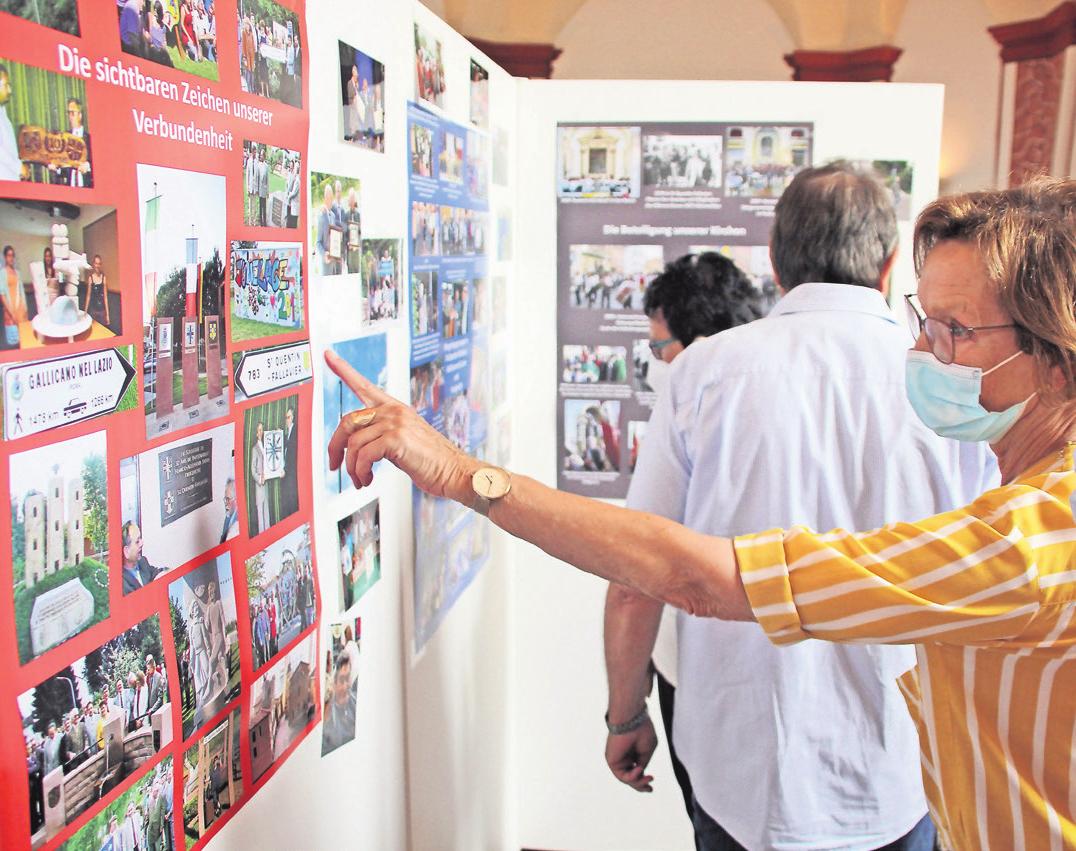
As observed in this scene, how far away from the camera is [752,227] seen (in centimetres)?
322

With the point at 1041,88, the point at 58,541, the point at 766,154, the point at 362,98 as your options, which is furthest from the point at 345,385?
the point at 1041,88

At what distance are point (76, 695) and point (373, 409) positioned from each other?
0.46m

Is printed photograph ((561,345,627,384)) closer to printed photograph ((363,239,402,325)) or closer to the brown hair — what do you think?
printed photograph ((363,239,402,325))

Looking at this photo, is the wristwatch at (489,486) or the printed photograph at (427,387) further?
the printed photograph at (427,387)

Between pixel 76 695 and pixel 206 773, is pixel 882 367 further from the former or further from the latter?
pixel 76 695

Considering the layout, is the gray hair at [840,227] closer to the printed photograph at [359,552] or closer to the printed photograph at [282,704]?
the printed photograph at [359,552]

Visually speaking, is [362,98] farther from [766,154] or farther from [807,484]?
[766,154]

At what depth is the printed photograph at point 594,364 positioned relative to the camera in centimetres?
324

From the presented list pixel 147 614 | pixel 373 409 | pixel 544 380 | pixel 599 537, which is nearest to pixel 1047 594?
pixel 599 537

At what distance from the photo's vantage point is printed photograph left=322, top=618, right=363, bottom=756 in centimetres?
156

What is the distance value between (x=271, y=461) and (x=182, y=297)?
303 millimetres

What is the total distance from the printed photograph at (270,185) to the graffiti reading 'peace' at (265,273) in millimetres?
44

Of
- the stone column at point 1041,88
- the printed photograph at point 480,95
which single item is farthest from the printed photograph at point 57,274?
the stone column at point 1041,88

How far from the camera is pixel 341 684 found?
1615 mm
